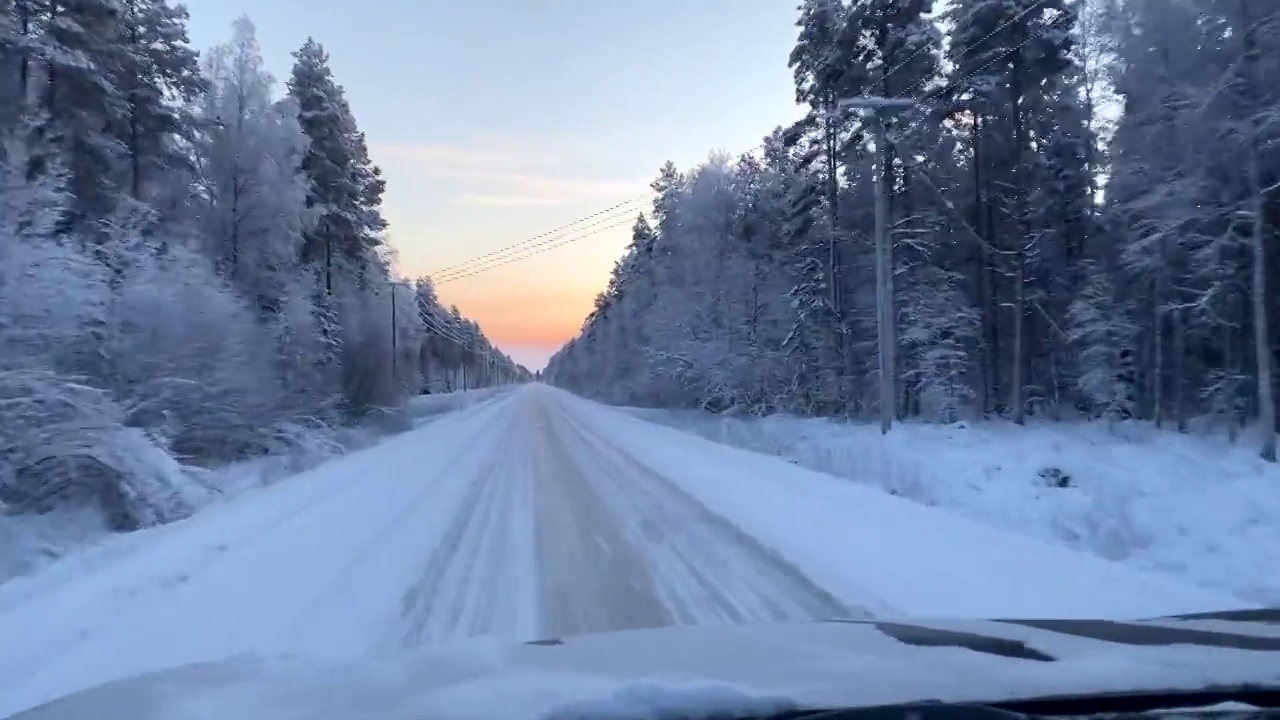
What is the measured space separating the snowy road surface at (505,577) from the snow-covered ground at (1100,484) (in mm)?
1074

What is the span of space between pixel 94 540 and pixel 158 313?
877 cm

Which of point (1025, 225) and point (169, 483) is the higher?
point (1025, 225)

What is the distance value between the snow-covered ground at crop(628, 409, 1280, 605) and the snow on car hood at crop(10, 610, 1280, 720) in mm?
4719

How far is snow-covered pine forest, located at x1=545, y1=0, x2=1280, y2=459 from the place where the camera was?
2128 cm

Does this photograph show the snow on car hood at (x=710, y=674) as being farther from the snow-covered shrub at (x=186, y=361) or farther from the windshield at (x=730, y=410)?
the snow-covered shrub at (x=186, y=361)

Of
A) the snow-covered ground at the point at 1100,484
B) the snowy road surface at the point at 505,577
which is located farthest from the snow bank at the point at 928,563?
the snow-covered ground at the point at 1100,484

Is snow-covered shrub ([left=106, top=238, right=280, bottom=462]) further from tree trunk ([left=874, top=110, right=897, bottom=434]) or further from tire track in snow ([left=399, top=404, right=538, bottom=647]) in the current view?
tree trunk ([left=874, top=110, right=897, bottom=434])

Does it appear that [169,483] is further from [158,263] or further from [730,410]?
[730,410]

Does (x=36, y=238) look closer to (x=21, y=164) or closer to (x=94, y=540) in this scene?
(x=21, y=164)

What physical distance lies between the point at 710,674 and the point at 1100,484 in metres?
12.6

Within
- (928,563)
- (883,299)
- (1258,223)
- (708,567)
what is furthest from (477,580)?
(1258,223)

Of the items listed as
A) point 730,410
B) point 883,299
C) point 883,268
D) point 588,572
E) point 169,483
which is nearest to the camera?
point 588,572

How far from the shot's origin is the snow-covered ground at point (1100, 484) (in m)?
9.12

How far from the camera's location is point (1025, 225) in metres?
30.3
